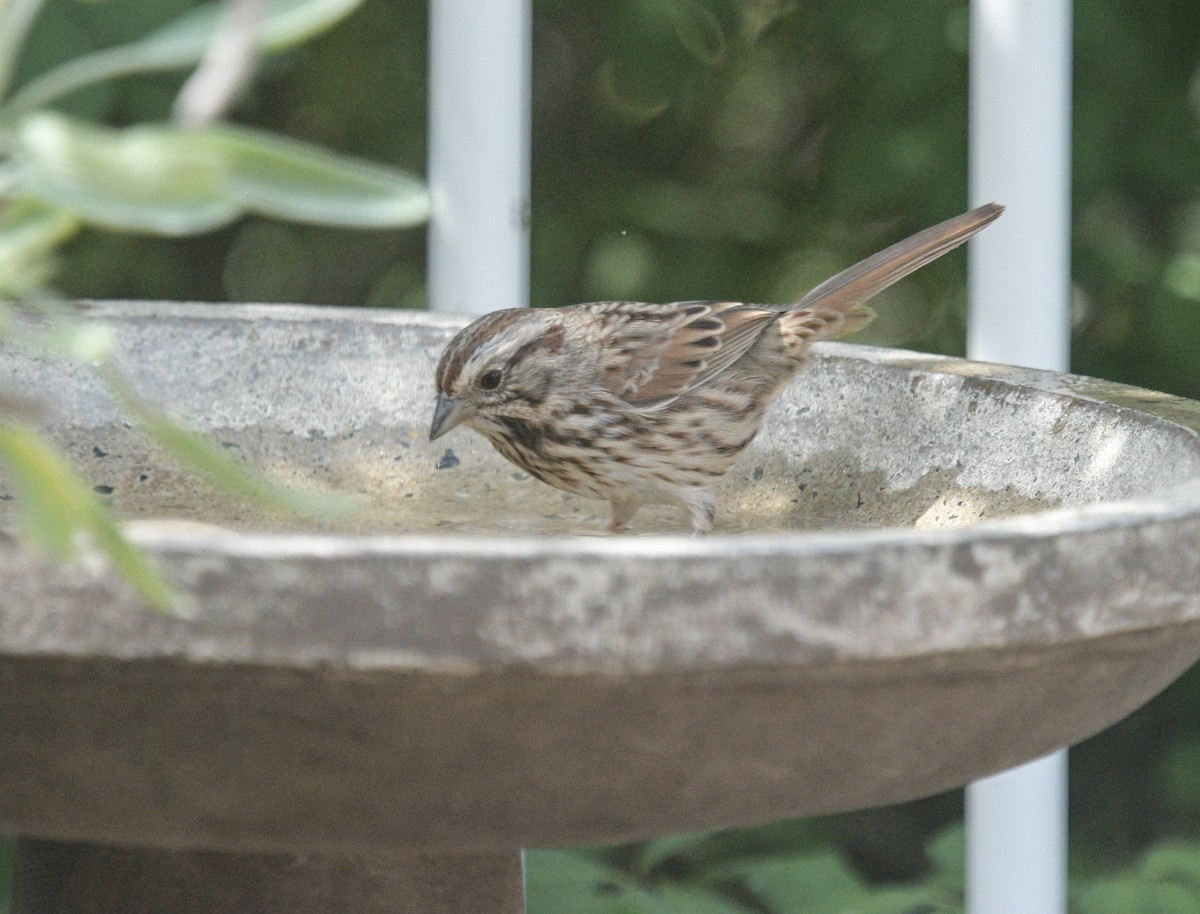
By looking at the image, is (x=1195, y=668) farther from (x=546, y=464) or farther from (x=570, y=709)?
(x=570, y=709)

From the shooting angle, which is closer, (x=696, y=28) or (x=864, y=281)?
(x=864, y=281)

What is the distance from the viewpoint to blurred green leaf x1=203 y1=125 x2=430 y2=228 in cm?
100

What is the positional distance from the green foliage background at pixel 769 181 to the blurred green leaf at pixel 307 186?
2892 mm

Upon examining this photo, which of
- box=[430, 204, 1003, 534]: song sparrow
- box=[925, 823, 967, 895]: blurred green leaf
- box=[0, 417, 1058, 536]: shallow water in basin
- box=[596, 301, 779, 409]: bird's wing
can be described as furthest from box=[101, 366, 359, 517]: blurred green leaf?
box=[925, 823, 967, 895]: blurred green leaf

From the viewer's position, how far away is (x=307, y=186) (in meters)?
1.02

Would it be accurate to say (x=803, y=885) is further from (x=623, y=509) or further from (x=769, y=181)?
(x=769, y=181)

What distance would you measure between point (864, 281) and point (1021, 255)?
0.30 m

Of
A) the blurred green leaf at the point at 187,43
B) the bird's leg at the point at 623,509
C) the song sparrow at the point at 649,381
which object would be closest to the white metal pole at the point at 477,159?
the song sparrow at the point at 649,381

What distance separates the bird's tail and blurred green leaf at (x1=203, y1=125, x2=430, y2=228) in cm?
229

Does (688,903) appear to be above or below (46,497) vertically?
above

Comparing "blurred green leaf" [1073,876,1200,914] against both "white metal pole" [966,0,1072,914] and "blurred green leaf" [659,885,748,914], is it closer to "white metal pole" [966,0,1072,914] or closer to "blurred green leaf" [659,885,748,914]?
"white metal pole" [966,0,1072,914]

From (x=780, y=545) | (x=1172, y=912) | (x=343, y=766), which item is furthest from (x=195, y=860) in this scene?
(x=1172, y=912)

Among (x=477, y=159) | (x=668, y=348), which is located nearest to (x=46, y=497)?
(x=668, y=348)

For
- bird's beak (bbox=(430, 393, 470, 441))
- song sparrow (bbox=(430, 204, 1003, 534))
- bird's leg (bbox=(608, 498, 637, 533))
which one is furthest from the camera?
bird's leg (bbox=(608, 498, 637, 533))
